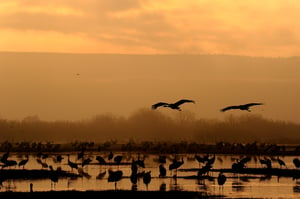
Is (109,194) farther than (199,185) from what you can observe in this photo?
No

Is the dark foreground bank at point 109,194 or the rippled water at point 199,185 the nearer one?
the dark foreground bank at point 109,194

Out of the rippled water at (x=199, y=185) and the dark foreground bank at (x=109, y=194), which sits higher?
the rippled water at (x=199, y=185)

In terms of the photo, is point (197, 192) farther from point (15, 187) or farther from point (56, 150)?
point (56, 150)

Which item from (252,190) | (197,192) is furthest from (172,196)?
(252,190)

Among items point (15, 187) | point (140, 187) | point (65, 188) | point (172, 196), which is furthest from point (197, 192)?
point (15, 187)

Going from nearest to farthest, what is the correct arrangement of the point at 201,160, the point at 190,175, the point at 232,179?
the point at 232,179, the point at 190,175, the point at 201,160

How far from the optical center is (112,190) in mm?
33000

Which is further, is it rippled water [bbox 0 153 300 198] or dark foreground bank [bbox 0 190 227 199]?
rippled water [bbox 0 153 300 198]

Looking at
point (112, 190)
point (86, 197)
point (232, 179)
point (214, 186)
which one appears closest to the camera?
point (86, 197)

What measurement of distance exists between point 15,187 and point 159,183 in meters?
7.34

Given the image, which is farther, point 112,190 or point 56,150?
point 56,150

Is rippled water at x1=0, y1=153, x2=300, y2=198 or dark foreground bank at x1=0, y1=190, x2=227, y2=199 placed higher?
rippled water at x1=0, y1=153, x2=300, y2=198

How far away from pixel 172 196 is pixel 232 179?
10.0 metres

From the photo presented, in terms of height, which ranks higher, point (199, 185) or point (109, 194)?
point (199, 185)
